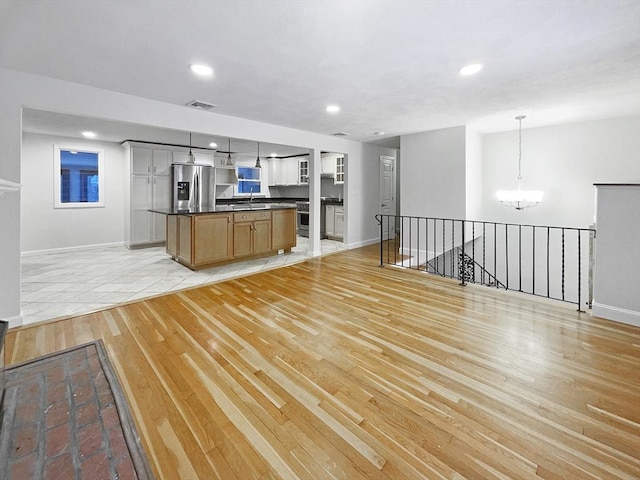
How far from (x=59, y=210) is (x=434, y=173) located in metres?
7.78

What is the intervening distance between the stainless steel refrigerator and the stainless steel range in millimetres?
2384

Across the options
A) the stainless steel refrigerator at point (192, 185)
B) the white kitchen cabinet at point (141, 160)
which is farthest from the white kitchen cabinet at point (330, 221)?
the white kitchen cabinet at point (141, 160)

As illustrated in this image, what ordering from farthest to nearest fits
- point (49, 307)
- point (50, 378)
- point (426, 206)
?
point (426, 206) < point (49, 307) < point (50, 378)

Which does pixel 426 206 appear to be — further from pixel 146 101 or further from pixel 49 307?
pixel 49 307

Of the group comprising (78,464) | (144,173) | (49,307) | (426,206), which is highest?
(144,173)

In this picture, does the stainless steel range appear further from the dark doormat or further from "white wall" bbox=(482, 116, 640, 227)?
the dark doormat

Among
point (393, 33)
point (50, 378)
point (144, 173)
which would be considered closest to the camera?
point (50, 378)

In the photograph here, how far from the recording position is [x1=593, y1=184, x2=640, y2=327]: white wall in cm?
288

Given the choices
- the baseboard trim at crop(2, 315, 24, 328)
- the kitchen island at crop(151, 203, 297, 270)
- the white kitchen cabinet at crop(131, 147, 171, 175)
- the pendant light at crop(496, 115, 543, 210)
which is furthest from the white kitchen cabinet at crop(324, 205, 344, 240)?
the baseboard trim at crop(2, 315, 24, 328)

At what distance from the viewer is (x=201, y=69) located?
294 centimetres

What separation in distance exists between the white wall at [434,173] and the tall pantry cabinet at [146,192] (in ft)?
18.1

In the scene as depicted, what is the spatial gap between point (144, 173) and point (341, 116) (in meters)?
4.92

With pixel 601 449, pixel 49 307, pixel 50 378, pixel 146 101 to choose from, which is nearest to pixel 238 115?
pixel 146 101

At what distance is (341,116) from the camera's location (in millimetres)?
4707
